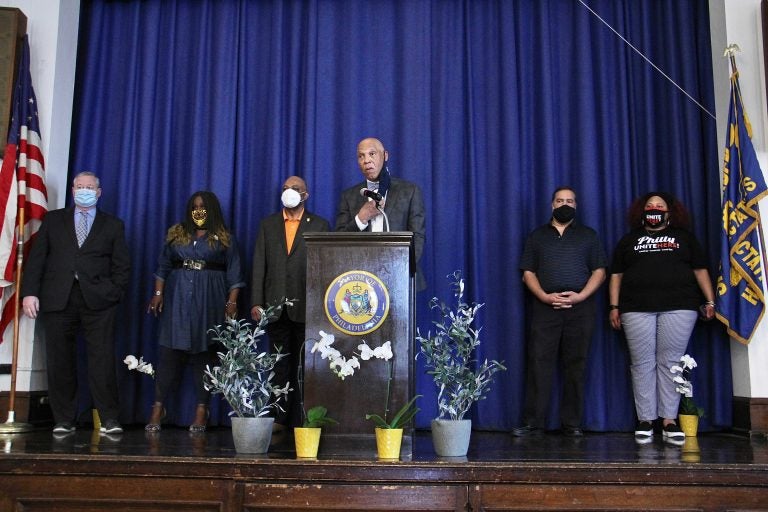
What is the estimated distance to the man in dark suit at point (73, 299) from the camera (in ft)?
13.8

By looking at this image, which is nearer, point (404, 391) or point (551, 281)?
point (404, 391)

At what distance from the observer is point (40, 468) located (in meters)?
2.81

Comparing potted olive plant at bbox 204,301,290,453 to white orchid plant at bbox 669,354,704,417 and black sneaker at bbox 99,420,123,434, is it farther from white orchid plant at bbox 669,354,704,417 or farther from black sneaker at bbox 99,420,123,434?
white orchid plant at bbox 669,354,704,417

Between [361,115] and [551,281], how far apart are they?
70.7 inches

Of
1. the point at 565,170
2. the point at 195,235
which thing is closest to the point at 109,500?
the point at 195,235

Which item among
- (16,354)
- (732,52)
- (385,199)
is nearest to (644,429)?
(385,199)

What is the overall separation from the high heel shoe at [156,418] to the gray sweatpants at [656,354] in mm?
2848

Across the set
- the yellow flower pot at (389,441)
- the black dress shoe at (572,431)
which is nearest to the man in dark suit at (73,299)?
the yellow flower pot at (389,441)

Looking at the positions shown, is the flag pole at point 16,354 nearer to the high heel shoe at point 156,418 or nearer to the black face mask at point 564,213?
the high heel shoe at point 156,418

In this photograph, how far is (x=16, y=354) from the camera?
13.9 feet

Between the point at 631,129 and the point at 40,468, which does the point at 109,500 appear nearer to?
the point at 40,468

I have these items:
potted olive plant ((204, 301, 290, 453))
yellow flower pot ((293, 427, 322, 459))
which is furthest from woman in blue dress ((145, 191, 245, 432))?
yellow flower pot ((293, 427, 322, 459))

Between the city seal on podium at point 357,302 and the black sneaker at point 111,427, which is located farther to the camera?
the black sneaker at point 111,427

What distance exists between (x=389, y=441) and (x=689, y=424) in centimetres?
221
